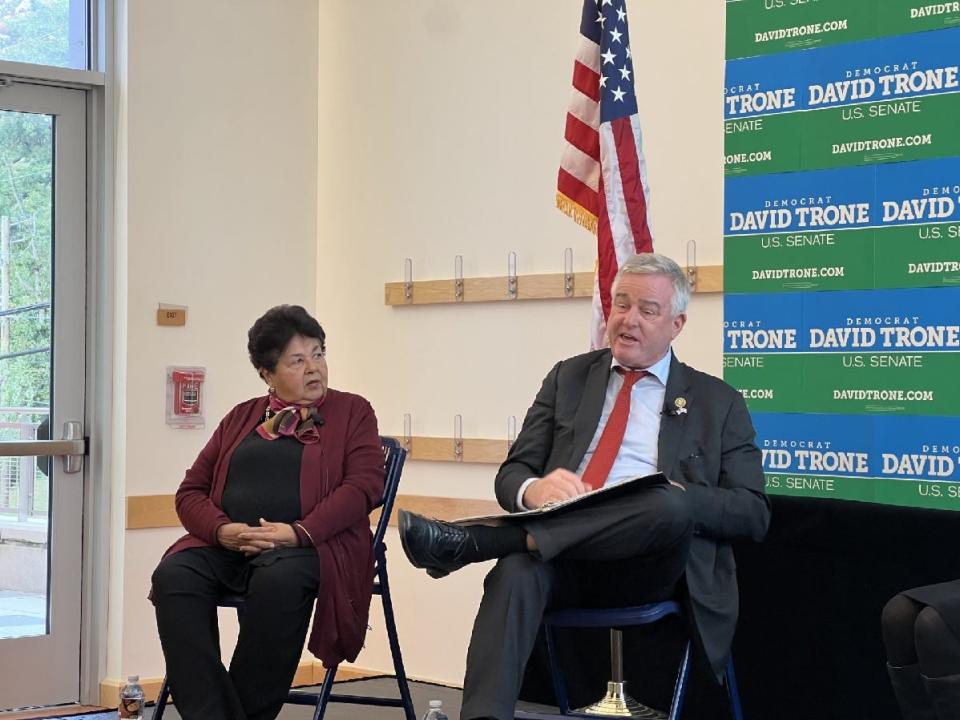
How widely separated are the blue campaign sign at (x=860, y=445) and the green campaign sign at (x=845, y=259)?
399 mm

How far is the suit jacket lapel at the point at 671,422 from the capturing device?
12.0 ft

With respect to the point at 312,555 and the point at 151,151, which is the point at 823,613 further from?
the point at 151,151

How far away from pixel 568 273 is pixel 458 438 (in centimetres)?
81

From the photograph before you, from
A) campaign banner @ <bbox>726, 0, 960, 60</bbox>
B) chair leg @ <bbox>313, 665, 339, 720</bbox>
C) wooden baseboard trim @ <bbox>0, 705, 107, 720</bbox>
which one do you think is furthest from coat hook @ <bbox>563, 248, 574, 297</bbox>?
wooden baseboard trim @ <bbox>0, 705, 107, 720</bbox>

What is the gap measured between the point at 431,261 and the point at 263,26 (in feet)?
4.10

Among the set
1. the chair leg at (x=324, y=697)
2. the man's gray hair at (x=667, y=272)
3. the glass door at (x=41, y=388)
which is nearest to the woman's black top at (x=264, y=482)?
the chair leg at (x=324, y=697)

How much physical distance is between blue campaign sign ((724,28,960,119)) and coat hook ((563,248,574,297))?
912mm

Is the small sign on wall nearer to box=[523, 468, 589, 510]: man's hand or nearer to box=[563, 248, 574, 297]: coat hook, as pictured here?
box=[563, 248, 574, 297]: coat hook

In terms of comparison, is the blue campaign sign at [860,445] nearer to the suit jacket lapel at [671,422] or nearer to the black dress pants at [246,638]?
the suit jacket lapel at [671,422]

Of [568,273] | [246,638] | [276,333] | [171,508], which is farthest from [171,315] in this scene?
[246,638]

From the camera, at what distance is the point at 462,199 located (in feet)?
17.8

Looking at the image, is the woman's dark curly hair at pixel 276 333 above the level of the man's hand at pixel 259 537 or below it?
above

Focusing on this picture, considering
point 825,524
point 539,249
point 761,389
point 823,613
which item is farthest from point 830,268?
point 539,249

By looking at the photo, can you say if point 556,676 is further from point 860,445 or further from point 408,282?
point 408,282
